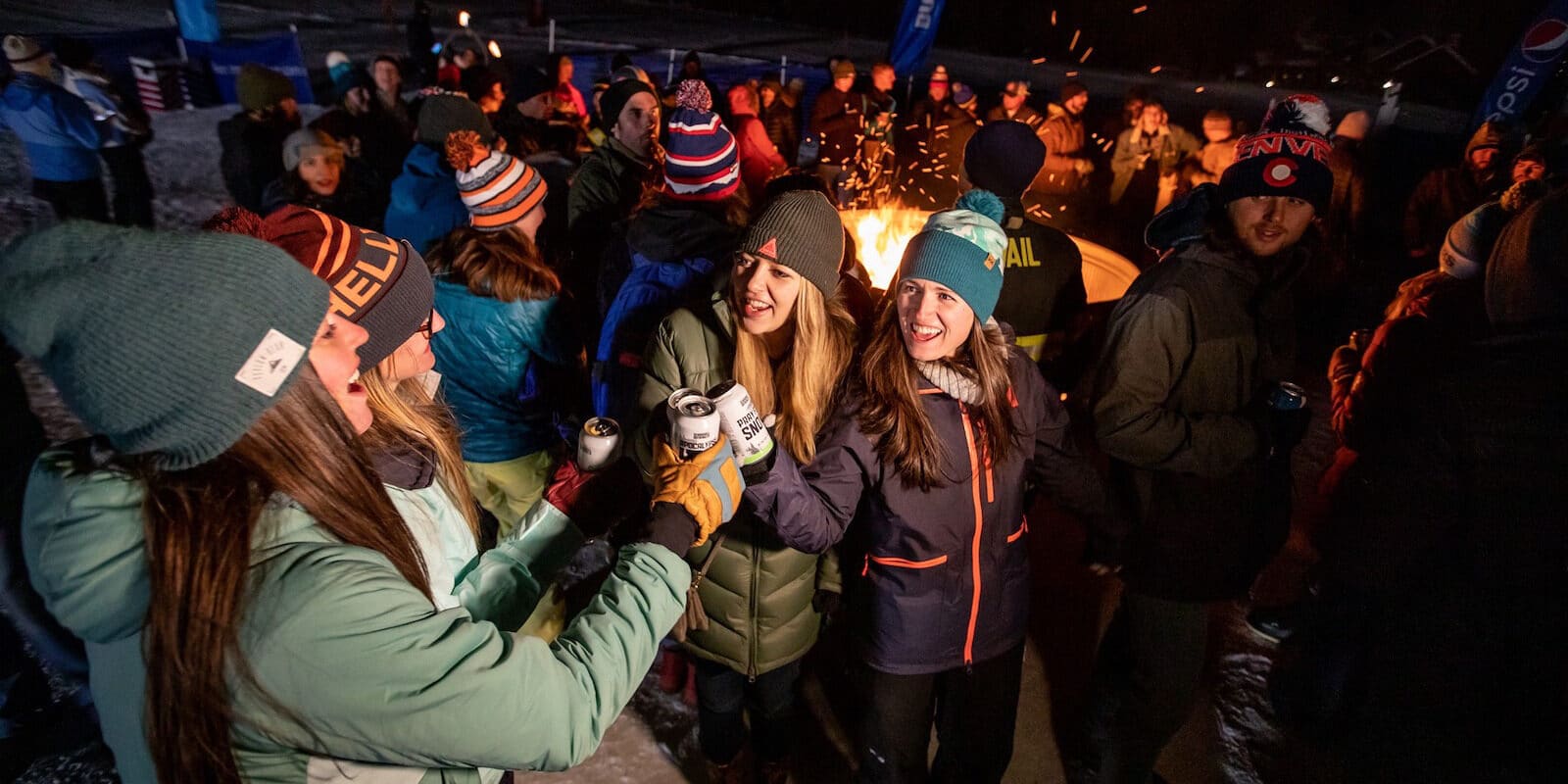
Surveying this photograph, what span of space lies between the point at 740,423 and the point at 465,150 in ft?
8.34

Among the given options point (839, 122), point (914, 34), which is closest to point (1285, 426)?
point (839, 122)

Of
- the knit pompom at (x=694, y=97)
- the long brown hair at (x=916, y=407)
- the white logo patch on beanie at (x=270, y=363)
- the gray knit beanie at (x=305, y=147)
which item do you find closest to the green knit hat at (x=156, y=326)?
the white logo patch on beanie at (x=270, y=363)

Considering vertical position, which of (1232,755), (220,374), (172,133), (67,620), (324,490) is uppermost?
(220,374)

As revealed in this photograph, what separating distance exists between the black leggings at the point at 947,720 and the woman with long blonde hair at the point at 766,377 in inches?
17.2

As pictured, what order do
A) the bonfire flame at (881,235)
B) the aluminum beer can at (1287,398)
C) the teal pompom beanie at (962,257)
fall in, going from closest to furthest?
the teal pompom beanie at (962,257) → the aluminum beer can at (1287,398) → the bonfire flame at (881,235)

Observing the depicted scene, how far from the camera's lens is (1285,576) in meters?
4.76

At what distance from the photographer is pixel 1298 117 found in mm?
3197

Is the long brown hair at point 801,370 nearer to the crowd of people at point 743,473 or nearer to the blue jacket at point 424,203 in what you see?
the crowd of people at point 743,473

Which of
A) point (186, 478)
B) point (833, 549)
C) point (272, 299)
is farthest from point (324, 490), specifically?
point (833, 549)

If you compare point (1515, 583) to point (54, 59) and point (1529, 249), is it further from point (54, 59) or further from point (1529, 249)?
point (54, 59)

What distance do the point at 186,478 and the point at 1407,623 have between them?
305 cm

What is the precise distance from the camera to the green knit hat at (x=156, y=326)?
107 cm

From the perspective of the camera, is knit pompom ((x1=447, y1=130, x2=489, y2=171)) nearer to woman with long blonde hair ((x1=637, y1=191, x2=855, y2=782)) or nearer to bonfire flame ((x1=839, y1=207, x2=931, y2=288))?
woman with long blonde hair ((x1=637, y1=191, x2=855, y2=782))

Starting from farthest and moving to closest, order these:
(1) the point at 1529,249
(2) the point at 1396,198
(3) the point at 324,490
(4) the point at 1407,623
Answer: (2) the point at 1396,198 → (4) the point at 1407,623 → (1) the point at 1529,249 → (3) the point at 324,490
